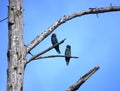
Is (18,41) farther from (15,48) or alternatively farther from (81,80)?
(81,80)

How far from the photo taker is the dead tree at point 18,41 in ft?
16.8

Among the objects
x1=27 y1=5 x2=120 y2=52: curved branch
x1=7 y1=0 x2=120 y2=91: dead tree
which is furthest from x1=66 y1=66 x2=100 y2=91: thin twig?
x1=27 y1=5 x2=120 y2=52: curved branch

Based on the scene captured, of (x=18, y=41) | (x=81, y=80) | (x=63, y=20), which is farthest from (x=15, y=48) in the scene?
(x=81, y=80)

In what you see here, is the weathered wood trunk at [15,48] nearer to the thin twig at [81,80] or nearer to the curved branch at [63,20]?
the curved branch at [63,20]

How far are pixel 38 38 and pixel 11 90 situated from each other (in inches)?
38.1

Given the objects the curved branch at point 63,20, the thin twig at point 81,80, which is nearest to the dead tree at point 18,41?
the curved branch at point 63,20

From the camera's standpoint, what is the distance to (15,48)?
532 centimetres

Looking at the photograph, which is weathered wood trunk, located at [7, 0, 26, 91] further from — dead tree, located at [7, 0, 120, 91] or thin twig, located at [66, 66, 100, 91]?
thin twig, located at [66, 66, 100, 91]

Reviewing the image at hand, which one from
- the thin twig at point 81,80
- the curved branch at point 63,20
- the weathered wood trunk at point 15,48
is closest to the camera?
the thin twig at point 81,80

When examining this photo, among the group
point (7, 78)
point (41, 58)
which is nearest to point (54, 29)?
point (41, 58)

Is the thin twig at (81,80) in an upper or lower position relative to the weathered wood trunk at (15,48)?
lower

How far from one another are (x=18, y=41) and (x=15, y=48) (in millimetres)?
134

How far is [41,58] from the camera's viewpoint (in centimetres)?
526

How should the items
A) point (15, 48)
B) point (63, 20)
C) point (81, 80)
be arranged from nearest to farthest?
point (81, 80) < point (15, 48) < point (63, 20)
